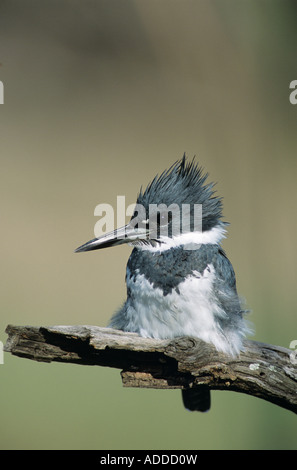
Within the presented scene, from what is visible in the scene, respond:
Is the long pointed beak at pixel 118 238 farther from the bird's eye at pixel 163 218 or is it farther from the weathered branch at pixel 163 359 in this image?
the weathered branch at pixel 163 359

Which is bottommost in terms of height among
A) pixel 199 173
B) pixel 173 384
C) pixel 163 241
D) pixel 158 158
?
pixel 173 384

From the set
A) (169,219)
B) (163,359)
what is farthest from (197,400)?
(169,219)

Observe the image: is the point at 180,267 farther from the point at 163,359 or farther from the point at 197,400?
the point at 197,400

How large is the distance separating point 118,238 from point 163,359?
381 millimetres

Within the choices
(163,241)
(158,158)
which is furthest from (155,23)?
(163,241)

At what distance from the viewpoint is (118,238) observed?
1.41m

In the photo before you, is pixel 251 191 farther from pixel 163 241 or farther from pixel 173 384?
pixel 173 384

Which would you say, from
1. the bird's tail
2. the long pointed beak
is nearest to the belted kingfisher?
the long pointed beak

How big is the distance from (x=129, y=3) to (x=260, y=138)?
1.02 meters

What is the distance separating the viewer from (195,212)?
4.81 feet

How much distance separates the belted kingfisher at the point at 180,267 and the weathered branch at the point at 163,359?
0.24ft

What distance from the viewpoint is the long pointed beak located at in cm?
141

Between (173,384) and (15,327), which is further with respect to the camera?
(173,384)

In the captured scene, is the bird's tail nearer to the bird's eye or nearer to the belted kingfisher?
the belted kingfisher
